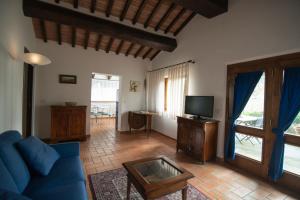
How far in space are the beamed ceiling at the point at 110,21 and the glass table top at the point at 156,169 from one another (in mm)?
2918

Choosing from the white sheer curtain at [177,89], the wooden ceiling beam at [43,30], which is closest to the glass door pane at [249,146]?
the white sheer curtain at [177,89]

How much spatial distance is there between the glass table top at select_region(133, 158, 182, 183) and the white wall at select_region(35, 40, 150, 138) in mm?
3514

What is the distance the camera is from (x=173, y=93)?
181 inches

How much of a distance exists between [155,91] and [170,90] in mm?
901

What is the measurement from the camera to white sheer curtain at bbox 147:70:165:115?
5219 mm

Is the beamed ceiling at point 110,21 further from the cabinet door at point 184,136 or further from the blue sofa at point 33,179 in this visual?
the blue sofa at point 33,179

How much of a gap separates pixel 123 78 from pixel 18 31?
124 inches

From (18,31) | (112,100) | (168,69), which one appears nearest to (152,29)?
(168,69)

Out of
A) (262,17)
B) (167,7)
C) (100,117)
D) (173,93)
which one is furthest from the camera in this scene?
(100,117)

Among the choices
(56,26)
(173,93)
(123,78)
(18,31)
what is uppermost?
(56,26)

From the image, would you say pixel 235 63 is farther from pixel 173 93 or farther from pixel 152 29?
pixel 152 29

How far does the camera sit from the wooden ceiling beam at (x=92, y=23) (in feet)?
9.61

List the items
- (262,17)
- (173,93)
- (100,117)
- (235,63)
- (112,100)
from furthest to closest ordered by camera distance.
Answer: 1. (112,100)
2. (100,117)
3. (173,93)
4. (235,63)
5. (262,17)

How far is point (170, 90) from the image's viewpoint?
475cm
